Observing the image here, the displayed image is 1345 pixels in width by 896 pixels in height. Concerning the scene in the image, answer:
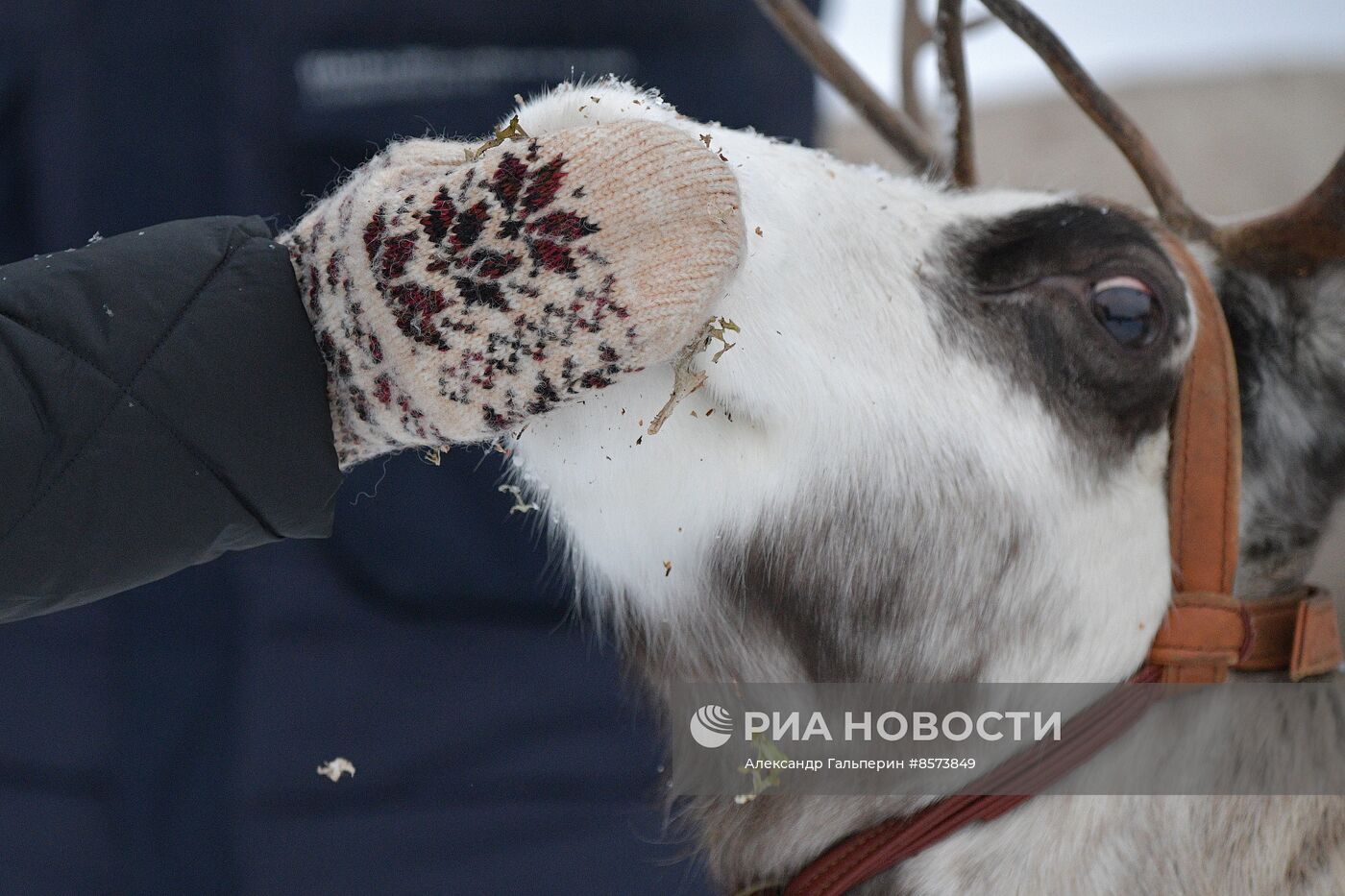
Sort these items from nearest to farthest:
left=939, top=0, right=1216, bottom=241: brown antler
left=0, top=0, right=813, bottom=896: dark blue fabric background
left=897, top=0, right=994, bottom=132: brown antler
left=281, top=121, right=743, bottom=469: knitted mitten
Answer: left=281, top=121, right=743, bottom=469: knitted mitten < left=939, top=0, right=1216, bottom=241: brown antler < left=0, top=0, right=813, bottom=896: dark blue fabric background < left=897, top=0, right=994, bottom=132: brown antler

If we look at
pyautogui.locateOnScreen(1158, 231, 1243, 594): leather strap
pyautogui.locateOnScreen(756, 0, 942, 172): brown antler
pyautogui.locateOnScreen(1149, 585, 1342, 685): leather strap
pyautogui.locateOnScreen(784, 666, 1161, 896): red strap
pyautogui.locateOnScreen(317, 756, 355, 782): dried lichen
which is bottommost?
pyautogui.locateOnScreen(317, 756, 355, 782): dried lichen

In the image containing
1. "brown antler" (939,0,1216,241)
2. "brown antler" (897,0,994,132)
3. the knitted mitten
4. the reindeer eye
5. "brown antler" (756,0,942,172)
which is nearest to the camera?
the knitted mitten

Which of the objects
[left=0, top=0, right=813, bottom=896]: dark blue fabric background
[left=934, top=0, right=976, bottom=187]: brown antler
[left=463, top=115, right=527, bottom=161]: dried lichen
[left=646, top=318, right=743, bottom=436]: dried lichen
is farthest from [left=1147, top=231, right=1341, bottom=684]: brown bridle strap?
[left=0, top=0, right=813, bottom=896]: dark blue fabric background

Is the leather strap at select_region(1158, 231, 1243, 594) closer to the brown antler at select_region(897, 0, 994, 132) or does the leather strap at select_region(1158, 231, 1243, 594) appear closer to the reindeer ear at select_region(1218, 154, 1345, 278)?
the reindeer ear at select_region(1218, 154, 1345, 278)

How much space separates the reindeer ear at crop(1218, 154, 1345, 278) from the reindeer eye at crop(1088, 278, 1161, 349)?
16cm

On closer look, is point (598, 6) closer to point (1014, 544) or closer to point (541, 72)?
point (541, 72)

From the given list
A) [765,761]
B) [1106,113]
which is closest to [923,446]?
[765,761]

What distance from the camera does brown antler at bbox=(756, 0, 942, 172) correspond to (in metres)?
1.06

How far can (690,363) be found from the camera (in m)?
0.66

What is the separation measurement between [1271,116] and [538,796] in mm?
2183

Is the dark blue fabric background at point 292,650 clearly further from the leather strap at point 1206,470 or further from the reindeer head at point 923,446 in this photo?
the leather strap at point 1206,470

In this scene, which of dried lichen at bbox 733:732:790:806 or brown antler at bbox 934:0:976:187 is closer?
dried lichen at bbox 733:732:790:806

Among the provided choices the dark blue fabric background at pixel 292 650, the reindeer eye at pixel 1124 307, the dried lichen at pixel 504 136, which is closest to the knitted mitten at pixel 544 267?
the dried lichen at pixel 504 136
